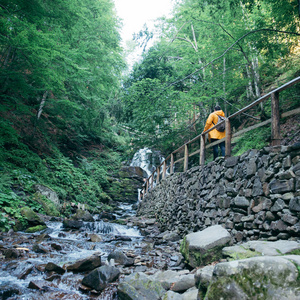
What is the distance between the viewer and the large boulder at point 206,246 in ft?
13.2

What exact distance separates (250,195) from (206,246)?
4.11ft

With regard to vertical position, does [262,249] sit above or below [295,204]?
below

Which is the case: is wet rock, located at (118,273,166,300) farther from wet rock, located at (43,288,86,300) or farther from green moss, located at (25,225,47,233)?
green moss, located at (25,225,47,233)

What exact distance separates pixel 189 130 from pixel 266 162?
9095 mm

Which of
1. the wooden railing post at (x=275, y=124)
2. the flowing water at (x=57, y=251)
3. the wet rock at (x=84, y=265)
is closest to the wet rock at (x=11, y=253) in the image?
the flowing water at (x=57, y=251)

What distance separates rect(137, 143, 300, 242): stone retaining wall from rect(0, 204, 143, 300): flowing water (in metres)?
2.61

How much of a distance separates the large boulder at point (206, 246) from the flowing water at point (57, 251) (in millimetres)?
1766

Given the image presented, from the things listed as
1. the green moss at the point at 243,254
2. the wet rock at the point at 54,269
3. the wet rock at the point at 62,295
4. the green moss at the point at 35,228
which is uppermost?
the green moss at the point at 243,254

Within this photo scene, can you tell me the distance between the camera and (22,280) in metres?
3.91

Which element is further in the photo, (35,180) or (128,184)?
(128,184)

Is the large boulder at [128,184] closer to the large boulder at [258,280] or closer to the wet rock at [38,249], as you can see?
the wet rock at [38,249]

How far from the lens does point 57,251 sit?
573cm

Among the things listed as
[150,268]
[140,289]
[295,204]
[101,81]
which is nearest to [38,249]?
[150,268]

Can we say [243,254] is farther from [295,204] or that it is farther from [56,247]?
[56,247]
